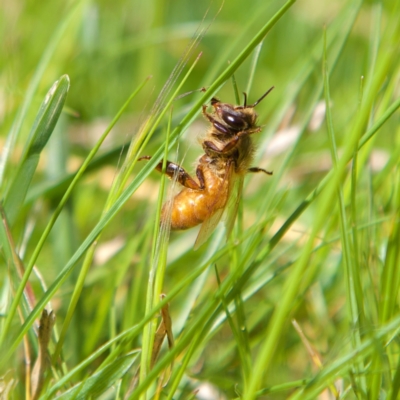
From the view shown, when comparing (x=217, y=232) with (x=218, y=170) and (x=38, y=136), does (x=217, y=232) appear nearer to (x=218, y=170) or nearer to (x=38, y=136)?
(x=218, y=170)

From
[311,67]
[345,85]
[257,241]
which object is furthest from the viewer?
[345,85]

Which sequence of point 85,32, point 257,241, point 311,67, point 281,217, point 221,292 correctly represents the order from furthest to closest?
1. point 85,32
2. point 281,217
3. point 311,67
4. point 257,241
5. point 221,292

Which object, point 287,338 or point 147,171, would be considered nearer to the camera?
point 147,171

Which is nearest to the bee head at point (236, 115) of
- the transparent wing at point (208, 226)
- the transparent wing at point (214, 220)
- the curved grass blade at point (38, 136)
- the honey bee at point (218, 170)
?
the honey bee at point (218, 170)

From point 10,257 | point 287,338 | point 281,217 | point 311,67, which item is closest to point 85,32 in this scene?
point 281,217

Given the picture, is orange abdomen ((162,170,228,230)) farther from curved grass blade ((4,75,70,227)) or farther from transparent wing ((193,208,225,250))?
curved grass blade ((4,75,70,227))

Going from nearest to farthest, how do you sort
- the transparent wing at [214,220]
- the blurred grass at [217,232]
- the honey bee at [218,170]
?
the blurred grass at [217,232], the transparent wing at [214,220], the honey bee at [218,170]

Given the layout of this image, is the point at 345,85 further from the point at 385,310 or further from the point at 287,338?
the point at 385,310

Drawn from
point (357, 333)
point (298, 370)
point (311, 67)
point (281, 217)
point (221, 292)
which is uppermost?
point (311, 67)

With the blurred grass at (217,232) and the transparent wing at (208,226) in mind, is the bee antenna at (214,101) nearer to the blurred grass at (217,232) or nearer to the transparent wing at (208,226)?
the blurred grass at (217,232)
